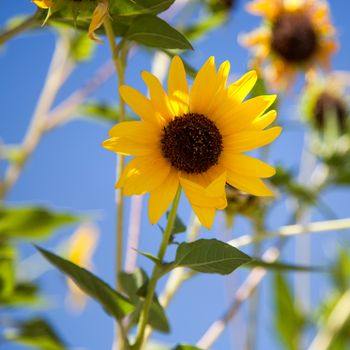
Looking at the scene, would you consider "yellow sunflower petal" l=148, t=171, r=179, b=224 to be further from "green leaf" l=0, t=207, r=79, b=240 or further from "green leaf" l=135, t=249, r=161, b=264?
"green leaf" l=0, t=207, r=79, b=240

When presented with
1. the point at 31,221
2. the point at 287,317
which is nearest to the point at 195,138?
the point at 31,221

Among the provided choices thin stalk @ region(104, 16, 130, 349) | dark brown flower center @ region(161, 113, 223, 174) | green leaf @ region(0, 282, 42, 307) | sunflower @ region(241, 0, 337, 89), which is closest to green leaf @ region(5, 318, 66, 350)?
green leaf @ region(0, 282, 42, 307)

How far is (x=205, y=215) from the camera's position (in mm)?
388

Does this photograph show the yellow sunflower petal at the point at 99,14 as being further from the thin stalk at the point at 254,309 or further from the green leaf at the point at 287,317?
the green leaf at the point at 287,317

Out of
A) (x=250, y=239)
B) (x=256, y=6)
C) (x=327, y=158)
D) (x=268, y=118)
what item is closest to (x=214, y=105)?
(x=268, y=118)

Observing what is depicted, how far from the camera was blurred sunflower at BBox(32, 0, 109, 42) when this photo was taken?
1.26ft

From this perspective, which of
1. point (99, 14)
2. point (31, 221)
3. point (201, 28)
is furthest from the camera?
point (201, 28)

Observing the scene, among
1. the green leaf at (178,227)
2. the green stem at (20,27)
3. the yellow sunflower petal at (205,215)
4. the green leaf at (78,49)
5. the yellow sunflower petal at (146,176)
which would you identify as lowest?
the green leaf at (178,227)

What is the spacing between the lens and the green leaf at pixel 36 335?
685 millimetres

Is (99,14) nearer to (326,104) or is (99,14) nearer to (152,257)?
(152,257)

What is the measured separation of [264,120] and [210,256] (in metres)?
0.09

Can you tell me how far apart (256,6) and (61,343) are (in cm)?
66

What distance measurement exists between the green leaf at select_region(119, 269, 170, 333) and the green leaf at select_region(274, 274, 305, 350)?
58cm

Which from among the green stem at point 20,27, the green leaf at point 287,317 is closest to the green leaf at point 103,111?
the green leaf at point 287,317
